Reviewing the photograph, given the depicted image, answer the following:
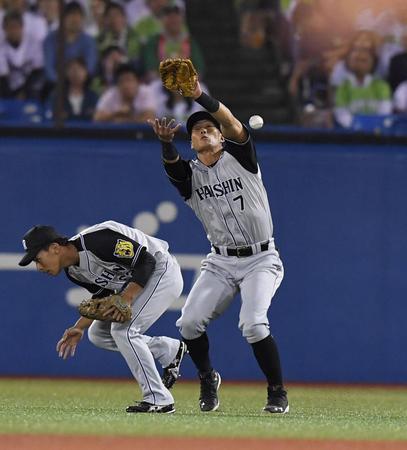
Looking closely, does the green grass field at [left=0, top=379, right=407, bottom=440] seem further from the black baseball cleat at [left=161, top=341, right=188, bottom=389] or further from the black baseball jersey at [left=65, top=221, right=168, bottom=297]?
the black baseball jersey at [left=65, top=221, right=168, bottom=297]

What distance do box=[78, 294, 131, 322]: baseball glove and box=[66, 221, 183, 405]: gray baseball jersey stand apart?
16 centimetres

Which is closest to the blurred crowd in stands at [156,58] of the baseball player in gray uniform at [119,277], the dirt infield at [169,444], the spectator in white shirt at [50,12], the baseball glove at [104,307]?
the spectator in white shirt at [50,12]

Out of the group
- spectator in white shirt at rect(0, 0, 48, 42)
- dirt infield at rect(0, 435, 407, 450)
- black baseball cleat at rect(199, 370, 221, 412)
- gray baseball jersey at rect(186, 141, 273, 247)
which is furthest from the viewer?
spectator in white shirt at rect(0, 0, 48, 42)

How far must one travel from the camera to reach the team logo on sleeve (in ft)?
22.6

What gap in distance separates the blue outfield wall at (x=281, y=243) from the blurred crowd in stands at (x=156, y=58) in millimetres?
407

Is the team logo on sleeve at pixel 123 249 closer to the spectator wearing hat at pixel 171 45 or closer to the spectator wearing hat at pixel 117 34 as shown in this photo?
the spectator wearing hat at pixel 171 45

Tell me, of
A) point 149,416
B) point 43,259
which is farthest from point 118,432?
point 43,259

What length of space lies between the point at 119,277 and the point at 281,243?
387 cm

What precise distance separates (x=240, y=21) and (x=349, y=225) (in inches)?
110

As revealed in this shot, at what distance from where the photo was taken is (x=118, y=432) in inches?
219

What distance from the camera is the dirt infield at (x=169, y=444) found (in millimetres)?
4973

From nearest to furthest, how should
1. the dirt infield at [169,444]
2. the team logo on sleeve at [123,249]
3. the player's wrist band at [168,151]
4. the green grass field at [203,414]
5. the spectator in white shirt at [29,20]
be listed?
1. the dirt infield at [169,444]
2. the green grass field at [203,414]
3. the team logo on sleeve at [123,249]
4. the player's wrist band at [168,151]
5. the spectator in white shirt at [29,20]

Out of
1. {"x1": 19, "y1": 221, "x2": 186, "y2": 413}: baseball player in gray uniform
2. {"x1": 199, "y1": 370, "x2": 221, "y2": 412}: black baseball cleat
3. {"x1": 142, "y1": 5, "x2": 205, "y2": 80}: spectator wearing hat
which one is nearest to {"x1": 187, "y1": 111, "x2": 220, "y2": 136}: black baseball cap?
{"x1": 19, "y1": 221, "x2": 186, "y2": 413}: baseball player in gray uniform

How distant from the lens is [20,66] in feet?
36.1
